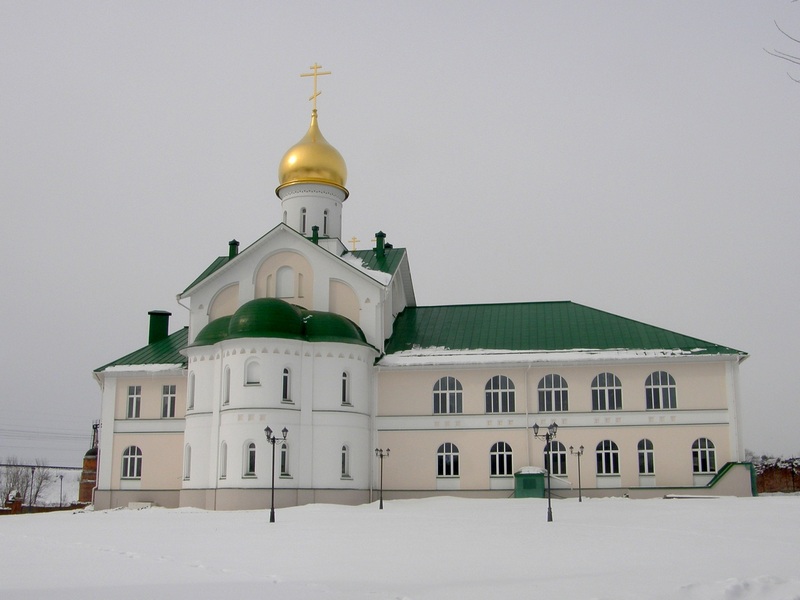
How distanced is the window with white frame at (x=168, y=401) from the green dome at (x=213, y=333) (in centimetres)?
378

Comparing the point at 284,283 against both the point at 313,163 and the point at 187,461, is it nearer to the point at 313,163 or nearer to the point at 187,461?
the point at 313,163

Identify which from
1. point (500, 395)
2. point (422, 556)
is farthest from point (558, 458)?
point (422, 556)

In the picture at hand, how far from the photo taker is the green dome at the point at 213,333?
3541cm

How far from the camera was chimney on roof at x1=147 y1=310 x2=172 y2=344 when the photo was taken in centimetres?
4266

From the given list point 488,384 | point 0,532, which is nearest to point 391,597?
point 0,532

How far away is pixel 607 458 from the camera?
3553 centimetres

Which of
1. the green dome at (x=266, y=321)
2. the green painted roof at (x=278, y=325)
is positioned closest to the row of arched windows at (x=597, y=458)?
the green painted roof at (x=278, y=325)

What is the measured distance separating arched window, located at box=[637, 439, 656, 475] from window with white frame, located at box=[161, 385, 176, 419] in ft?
64.4

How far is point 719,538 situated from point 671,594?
7.72 meters

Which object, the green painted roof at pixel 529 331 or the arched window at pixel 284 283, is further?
the arched window at pixel 284 283

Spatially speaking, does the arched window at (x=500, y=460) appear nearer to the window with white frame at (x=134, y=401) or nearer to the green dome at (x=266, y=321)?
the green dome at (x=266, y=321)

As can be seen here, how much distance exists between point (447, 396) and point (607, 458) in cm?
682

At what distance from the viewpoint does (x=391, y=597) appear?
1124 centimetres

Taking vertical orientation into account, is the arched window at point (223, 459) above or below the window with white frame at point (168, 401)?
below
